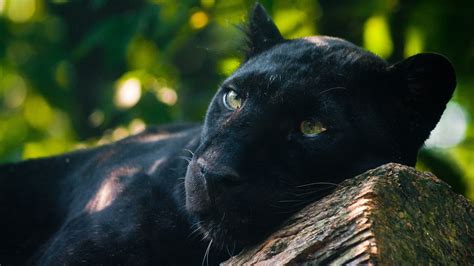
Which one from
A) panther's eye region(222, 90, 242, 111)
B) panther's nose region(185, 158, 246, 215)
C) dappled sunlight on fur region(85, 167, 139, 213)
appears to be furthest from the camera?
dappled sunlight on fur region(85, 167, 139, 213)

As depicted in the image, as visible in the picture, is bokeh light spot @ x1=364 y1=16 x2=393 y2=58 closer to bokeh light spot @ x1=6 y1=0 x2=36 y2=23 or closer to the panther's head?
the panther's head

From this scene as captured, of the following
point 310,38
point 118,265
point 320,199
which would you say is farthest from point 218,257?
point 310,38

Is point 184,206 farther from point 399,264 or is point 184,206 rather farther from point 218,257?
point 399,264

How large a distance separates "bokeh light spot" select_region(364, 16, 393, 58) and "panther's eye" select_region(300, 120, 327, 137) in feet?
10.7

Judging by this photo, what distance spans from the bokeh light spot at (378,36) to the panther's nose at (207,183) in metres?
3.41

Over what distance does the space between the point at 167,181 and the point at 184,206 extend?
371 mm

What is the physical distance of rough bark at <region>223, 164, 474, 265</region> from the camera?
252cm

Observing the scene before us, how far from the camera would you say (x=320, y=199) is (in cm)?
315

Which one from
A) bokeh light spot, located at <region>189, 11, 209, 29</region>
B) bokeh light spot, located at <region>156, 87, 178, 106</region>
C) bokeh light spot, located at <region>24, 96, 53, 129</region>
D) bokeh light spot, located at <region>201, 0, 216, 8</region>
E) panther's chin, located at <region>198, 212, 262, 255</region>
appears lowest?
bokeh light spot, located at <region>24, 96, 53, 129</region>

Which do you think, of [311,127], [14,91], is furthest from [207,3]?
[14,91]

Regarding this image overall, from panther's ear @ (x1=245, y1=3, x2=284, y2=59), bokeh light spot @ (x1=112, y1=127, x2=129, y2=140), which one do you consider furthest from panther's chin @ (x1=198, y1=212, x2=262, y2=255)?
bokeh light spot @ (x1=112, y1=127, x2=129, y2=140)

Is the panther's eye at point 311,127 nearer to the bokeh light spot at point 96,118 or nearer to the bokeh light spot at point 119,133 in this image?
the bokeh light spot at point 119,133

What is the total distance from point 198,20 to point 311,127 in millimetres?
3624

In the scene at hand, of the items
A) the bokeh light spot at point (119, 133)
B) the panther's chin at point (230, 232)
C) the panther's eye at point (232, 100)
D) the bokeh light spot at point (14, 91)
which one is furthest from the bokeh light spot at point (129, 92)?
the panther's chin at point (230, 232)
